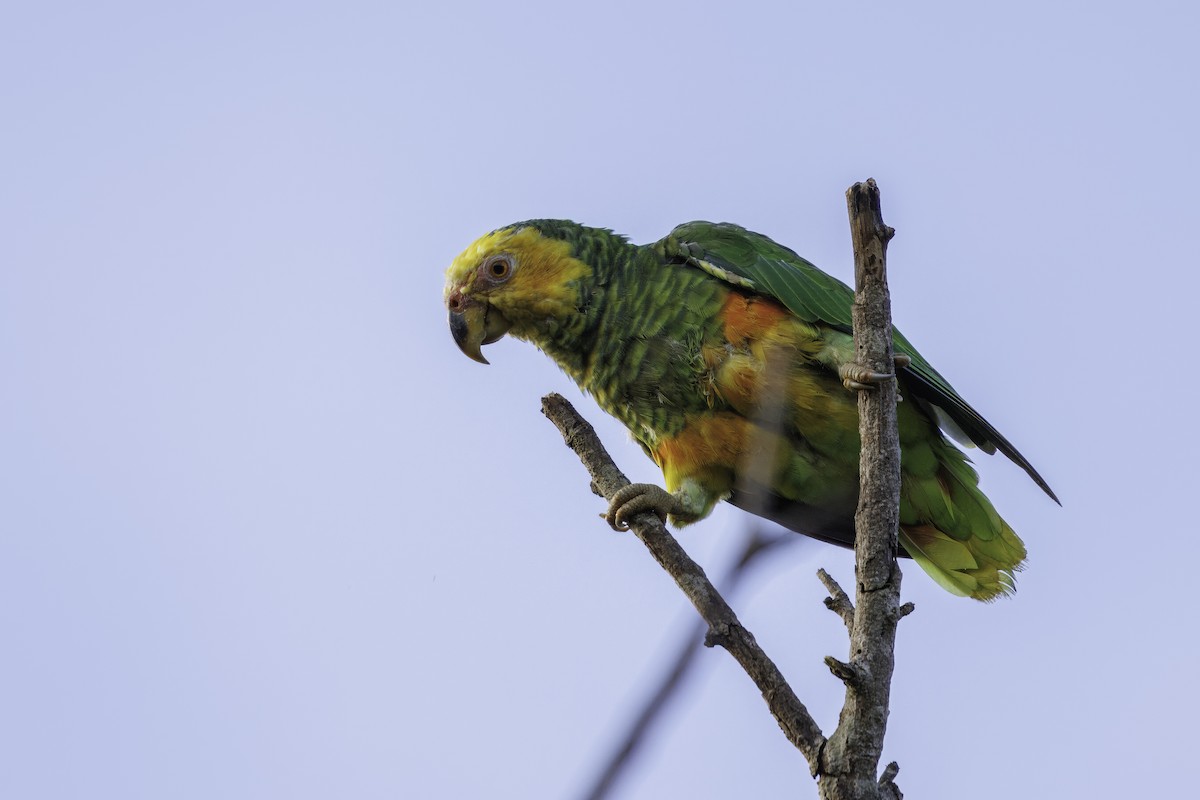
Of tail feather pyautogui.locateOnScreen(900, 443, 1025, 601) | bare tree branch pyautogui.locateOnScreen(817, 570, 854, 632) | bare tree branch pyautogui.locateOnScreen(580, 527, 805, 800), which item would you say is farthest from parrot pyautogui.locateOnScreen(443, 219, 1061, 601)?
bare tree branch pyautogui.locateOnScreen(580, 527, 805, 800)

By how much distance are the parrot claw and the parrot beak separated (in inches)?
45.2

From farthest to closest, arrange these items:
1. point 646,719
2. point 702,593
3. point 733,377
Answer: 1. point 733,377
2. point 702,593
3. point 646,719

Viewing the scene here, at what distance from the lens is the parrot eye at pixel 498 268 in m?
5.09

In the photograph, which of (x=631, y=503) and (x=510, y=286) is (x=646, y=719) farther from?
(x=510, y=286)

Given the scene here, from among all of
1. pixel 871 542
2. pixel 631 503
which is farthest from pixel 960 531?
pixel 871 542

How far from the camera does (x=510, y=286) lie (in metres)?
5.04

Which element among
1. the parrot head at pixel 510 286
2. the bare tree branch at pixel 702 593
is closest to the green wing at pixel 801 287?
the parrot head at pixel 510 286

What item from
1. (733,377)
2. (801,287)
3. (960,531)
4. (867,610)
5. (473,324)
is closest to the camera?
(867,610)

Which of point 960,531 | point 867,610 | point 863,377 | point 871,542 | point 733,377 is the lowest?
point 867,610

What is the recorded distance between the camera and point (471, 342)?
204 inches

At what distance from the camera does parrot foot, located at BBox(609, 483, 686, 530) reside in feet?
14.1

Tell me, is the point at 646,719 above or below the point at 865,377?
below

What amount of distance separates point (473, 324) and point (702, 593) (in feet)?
6.94

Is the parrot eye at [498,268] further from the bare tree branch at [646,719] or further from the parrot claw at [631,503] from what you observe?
the bare tree branch at [646,719]
